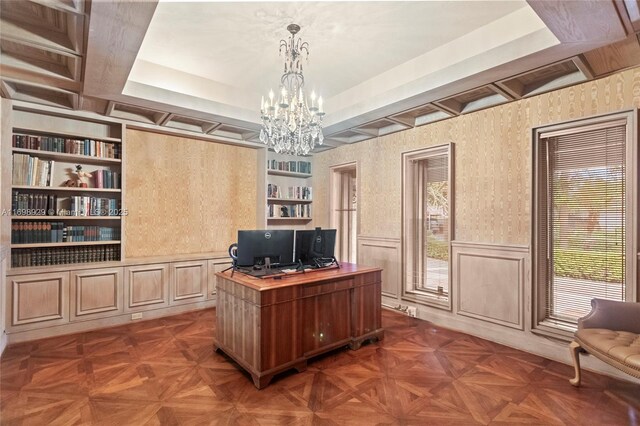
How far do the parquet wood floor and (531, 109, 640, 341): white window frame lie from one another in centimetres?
36

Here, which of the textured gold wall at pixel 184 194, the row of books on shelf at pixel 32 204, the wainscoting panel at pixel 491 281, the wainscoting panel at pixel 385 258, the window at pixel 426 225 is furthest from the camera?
the wainscoting panel at pixel 385 258

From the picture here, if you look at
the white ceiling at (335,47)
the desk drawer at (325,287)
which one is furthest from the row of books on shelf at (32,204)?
the desk drawer at (325,287)

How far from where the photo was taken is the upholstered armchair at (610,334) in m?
2.19

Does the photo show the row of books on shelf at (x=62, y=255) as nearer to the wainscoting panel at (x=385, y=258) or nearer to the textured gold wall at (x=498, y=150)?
the wainscoting panel at (x=385, y=258)

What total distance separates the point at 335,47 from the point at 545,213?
8.94 ft

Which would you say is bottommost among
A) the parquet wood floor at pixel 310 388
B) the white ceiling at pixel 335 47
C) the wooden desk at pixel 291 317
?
the parquet wood floor at pixel 310 388

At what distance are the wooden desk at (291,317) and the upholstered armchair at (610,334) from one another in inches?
70.6

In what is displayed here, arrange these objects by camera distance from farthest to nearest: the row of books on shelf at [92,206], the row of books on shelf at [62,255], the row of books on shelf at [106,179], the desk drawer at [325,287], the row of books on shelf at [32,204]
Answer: the row of books on shelf at [106,179], the row of books on shelf at [92,206], the row of books on shelf at [62,255], the row of books on shelf at [32,204], the desk drawer at [325,287]

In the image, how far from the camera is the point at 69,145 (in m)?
3.81

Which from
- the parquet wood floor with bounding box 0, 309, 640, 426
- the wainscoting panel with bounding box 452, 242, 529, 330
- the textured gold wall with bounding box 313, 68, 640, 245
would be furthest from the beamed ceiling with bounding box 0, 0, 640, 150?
the parquet wood floor with bounding box 0, 309, 640, 426

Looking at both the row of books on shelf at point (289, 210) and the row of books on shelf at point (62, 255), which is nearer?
the row of books on shelf at point (62, 255)

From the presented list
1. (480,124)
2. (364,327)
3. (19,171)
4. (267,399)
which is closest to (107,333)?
(19,171)

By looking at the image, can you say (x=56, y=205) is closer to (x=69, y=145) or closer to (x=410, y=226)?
(x=69, y=145)

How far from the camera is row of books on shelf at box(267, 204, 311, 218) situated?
5.64 metres
